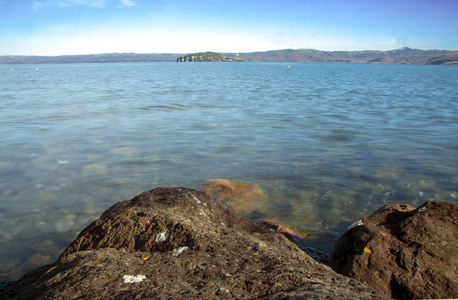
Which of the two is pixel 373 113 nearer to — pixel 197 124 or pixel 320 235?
pixel 197 124

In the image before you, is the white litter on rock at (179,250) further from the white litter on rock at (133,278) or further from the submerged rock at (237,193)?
the submerged rock at (237,193)

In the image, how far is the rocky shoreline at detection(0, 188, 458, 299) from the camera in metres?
2.15

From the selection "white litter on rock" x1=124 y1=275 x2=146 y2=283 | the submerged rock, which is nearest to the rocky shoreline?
"white litter on rock" x1=124 y1=275 x2=146 y2=283

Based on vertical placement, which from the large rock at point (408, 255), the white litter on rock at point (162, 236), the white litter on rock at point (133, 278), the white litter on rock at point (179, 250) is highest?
the white litter on rock at point (133, 278)

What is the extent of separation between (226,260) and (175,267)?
38cm

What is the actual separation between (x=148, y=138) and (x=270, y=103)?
11248 millimetres

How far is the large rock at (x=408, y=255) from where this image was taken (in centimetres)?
323

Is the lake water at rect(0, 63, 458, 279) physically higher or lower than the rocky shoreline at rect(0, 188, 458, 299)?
lower

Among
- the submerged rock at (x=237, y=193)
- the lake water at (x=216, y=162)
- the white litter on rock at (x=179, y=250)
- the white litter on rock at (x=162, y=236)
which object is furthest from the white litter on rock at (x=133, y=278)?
the submerged rock at (x=237, y=193)

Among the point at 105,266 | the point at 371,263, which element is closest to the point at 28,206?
the point at 105,266

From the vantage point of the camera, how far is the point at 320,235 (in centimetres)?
574

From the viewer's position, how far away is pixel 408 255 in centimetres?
346

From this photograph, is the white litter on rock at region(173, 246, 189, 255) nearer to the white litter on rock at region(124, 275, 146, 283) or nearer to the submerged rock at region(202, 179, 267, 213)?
the white litter on rock at region(124, 275, 146, 283)

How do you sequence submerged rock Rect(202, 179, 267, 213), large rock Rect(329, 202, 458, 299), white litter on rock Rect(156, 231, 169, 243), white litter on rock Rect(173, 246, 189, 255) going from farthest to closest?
submerged rock Rect(202, 179, 267, 213)
large rock Rect(329, 202, 458, 299)
white litter on rock Rect(156, 231, 169, 243)
white litter on rock Rect(173, 246, 189, 255)
